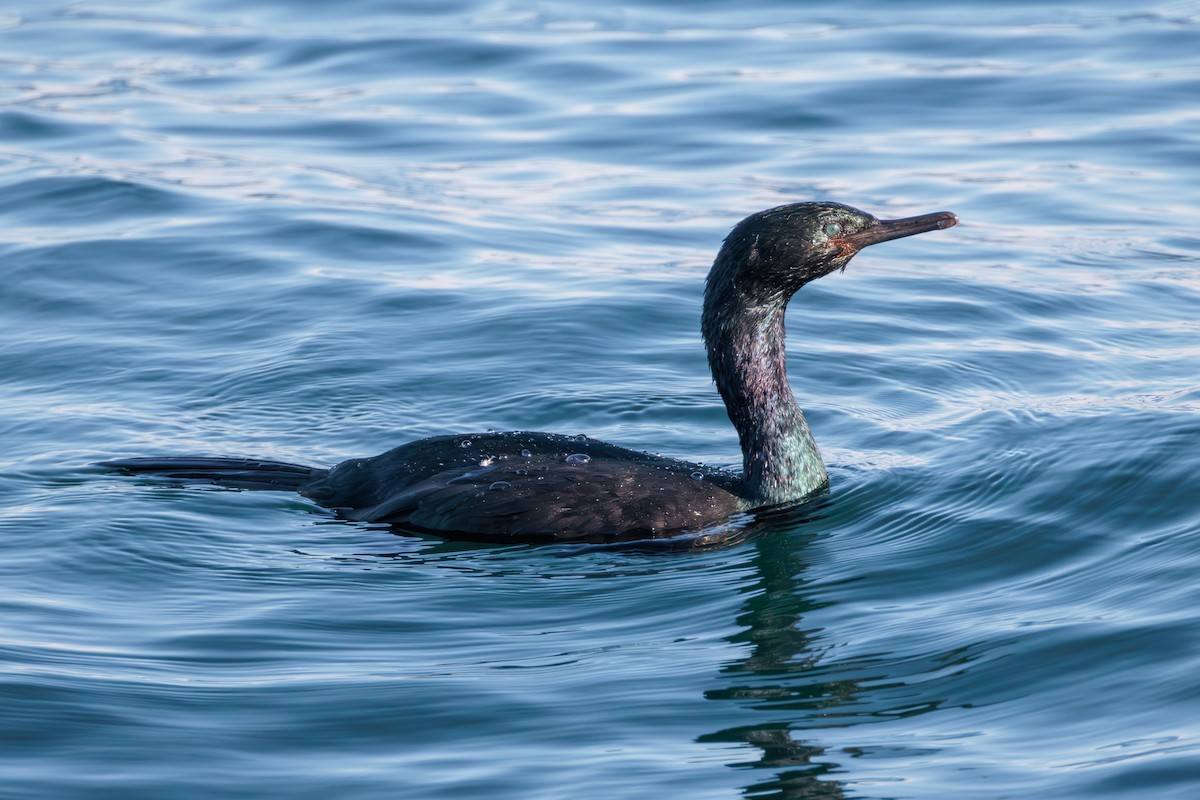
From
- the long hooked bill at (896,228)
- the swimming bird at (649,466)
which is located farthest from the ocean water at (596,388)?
the long hooked bill at (896,228)

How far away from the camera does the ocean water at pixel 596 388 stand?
17.7 ft

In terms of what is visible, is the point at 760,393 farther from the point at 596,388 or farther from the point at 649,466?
the point at 596,388

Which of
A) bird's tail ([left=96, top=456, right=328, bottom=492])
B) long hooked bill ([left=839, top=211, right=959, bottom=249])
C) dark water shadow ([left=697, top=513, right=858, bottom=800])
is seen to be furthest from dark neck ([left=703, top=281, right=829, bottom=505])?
bird's tail ([left=96, top=456, right=328, bottom=492])

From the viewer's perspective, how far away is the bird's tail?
7.33 meters

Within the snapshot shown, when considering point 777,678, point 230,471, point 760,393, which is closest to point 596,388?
point 760,393

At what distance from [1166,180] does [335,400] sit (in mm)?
6988

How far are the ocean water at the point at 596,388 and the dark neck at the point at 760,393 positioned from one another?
22 centimetres

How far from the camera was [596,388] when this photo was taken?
9102 mm

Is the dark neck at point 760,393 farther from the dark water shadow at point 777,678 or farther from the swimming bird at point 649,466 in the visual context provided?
the dark water shadow at point 777,678

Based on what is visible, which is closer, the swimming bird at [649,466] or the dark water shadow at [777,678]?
the dark water shadow at [777,678]

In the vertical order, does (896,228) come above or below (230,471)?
above

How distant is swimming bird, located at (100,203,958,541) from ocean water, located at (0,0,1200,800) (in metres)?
0.14

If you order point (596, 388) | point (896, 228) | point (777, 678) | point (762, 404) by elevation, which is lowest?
point (777, 678)

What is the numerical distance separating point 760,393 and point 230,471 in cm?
231
